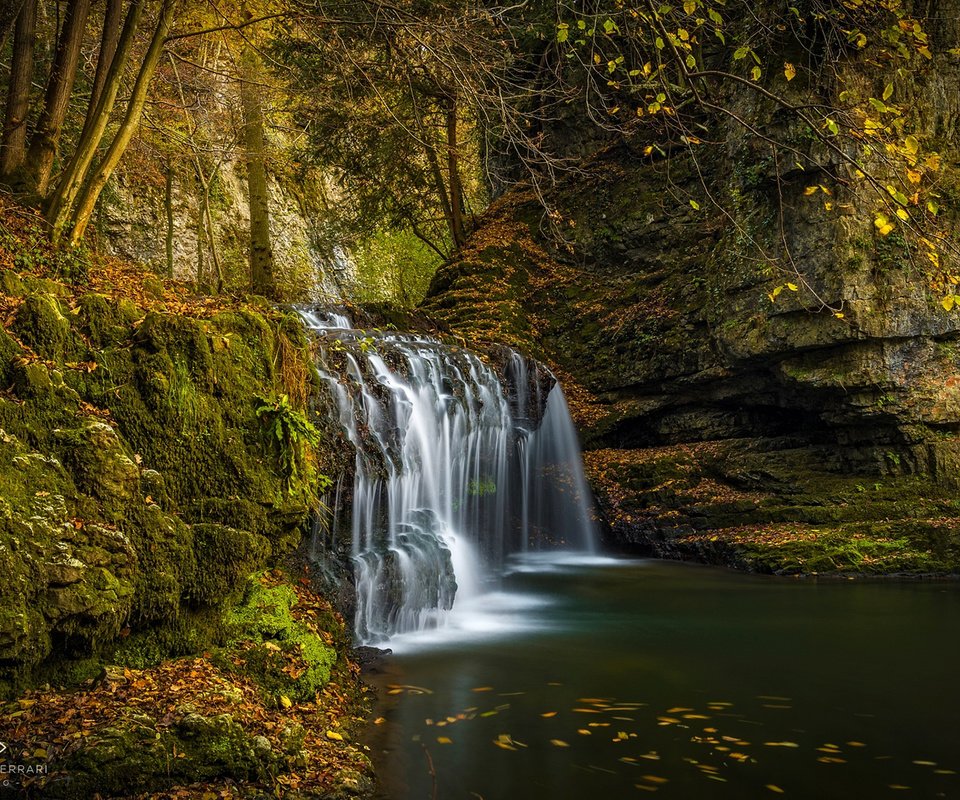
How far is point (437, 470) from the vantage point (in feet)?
33.8

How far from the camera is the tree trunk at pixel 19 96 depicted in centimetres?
802

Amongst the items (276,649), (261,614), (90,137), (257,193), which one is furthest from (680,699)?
(257,193)

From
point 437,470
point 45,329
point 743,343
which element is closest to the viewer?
point 45,329

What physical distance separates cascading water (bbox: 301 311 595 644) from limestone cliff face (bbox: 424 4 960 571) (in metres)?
1.04

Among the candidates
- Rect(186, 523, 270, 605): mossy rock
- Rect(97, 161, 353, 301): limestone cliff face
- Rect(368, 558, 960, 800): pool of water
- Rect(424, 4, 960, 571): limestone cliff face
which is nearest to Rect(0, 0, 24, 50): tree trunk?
Rect(424, 4, 960, 571): limestone cliff face

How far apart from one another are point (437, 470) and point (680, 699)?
5325 mm

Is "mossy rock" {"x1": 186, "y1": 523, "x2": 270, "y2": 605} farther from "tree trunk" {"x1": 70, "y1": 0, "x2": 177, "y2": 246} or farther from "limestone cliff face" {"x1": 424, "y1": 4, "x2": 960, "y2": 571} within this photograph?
"limestone cliff face" {"x1": 424, "y1": 4, "x2": 960, "y2": 571}

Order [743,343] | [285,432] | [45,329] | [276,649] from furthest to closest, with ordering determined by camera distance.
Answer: [743,343], [285,432], [276,649], [45,329]

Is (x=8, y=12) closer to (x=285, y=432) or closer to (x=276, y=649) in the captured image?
(x=285, y=432)

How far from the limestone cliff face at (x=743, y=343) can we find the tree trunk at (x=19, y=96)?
239 inches

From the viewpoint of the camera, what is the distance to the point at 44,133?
8.27 metres

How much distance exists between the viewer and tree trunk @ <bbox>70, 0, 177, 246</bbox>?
23.3ft

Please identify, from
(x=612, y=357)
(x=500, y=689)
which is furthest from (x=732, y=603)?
(x=612, y=357)

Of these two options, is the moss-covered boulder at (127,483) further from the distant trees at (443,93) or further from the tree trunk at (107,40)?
the tree trunk at (107,40)
